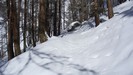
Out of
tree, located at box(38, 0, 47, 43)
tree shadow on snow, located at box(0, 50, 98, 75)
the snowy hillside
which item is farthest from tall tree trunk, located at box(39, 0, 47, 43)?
tree shadow on snow, located at box(0, 50, 98, 75)

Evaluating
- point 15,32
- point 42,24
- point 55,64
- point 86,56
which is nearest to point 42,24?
point 42,24

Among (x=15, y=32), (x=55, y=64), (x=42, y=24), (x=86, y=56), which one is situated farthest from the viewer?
(x=15, y=32)

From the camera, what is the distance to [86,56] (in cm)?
809

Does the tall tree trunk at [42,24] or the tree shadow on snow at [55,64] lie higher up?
the tall tree trunk at [42,24]

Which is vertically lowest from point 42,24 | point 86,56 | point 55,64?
point 55,64

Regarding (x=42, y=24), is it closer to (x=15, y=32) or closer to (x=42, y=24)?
(x=42, y=24)

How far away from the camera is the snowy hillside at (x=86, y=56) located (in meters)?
6.44

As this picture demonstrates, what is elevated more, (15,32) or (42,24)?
(42,24)

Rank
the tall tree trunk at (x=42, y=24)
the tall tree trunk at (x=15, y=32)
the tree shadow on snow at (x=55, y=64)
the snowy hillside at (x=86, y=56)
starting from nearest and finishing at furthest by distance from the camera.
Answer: the snowy hillside at (x=86, y=56) < the tree shadow on snow at (x=55, y=64) < the tall tree trunk at (x=42, y=24) < the tall tree trunk at (x=15, y=32)

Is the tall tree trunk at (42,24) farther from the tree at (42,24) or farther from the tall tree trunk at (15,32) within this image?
the tall tree trunk at (15,32)

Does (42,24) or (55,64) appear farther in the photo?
(42,24)

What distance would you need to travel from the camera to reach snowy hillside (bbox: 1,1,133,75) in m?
6.44

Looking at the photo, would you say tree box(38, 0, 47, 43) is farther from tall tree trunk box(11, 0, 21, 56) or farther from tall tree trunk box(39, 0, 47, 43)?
tall tree trunk box(11, 0, 21, 56)

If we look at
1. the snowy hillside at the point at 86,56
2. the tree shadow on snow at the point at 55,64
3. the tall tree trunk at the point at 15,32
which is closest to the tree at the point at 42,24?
the tall tree trunk at the point at 15,32
